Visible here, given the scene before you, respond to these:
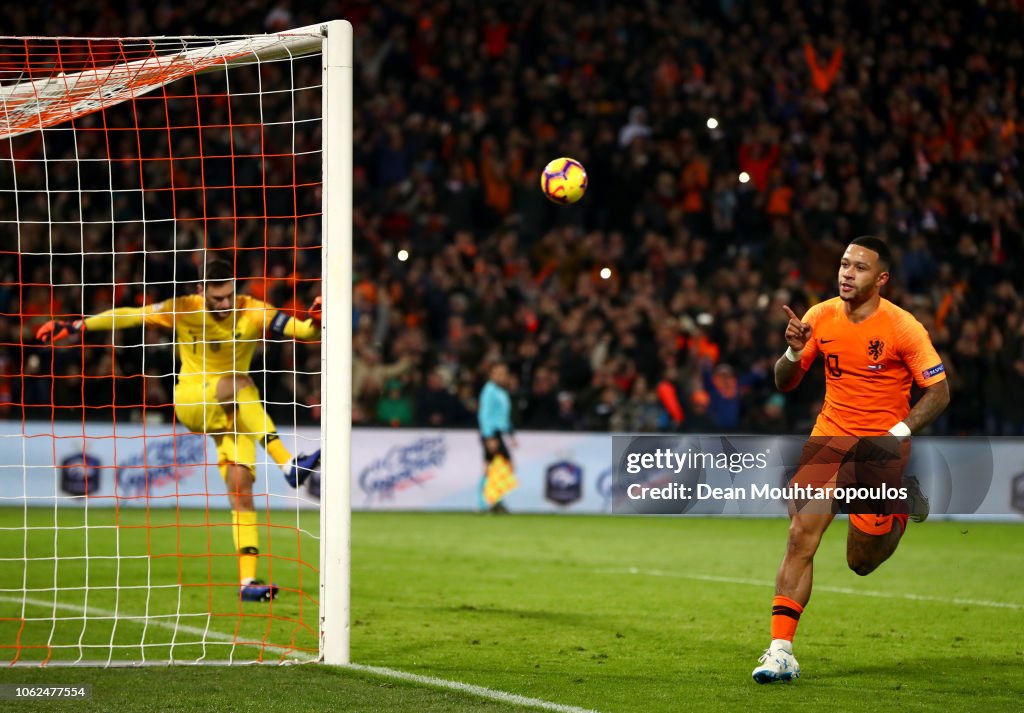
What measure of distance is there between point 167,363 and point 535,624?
10.2 m

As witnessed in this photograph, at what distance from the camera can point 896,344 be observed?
6.85 metres

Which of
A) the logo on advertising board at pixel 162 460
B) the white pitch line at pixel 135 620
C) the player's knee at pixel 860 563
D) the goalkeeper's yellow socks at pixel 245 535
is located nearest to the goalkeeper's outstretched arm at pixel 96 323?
the goalkeeper's yellow socks at pixel 245 535

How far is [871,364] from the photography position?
22.7 feet

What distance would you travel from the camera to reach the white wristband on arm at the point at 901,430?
650 cm

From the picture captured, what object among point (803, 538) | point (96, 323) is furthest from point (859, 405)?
point (96, 323)

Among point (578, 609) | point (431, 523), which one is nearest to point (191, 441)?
point (431, 523)

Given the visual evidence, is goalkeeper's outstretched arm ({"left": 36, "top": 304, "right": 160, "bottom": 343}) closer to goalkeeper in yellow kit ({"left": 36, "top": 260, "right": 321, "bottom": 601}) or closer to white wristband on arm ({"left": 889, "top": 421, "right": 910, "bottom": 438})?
goalkeeper in yellow kit ({"left": 36, "top": 260, "right": 321, "bottom": 601})

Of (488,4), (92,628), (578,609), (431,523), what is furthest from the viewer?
(488,4)

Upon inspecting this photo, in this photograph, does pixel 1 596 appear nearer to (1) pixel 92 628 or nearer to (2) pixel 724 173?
(1) pixel 92 628

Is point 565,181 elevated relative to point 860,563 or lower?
elevated

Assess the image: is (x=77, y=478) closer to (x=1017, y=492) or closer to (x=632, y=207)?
(x=632, y=207)

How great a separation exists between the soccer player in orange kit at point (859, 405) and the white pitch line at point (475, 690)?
1381mm

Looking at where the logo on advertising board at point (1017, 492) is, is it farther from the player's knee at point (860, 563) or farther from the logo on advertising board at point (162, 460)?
the player's knee at point (860, 563)

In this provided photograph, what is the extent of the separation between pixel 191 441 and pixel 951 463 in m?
10.2
